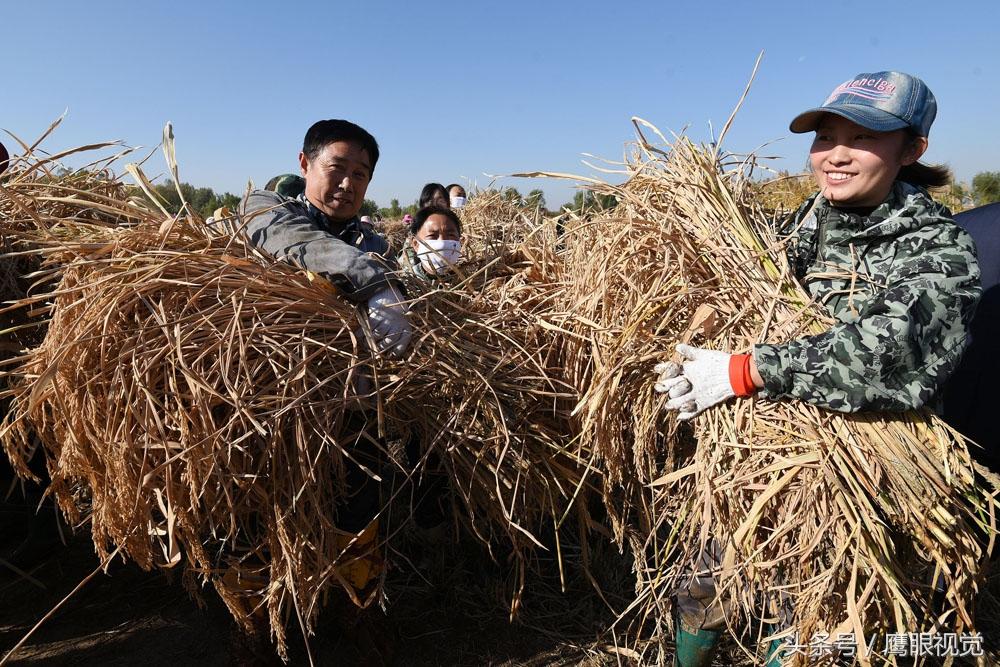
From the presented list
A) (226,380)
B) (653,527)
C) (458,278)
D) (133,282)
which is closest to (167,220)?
(133,282)

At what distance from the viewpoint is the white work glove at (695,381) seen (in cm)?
132

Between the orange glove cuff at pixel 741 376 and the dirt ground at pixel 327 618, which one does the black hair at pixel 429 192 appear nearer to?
the dirt ground at pixel 327 618

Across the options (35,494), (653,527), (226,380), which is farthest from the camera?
(35,494)

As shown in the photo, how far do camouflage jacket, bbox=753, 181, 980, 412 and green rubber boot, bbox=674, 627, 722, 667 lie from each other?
83cm

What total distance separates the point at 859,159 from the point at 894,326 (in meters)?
0.46

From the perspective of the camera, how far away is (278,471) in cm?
127

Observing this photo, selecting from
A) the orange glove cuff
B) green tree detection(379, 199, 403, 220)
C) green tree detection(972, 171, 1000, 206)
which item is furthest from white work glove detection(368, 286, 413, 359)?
green tree detection(379, 199, 403, 220)

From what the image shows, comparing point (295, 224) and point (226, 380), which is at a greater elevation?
point (295, 224)

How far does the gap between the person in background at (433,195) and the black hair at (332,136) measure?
10.5ft

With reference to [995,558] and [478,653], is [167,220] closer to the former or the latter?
[478,653]

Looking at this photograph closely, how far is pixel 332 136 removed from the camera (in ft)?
5.84

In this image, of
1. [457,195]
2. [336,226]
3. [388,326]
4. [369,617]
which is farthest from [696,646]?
[457,195]

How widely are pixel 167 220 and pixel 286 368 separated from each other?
477mm

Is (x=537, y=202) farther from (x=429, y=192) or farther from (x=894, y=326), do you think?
(x=429, y=192)
